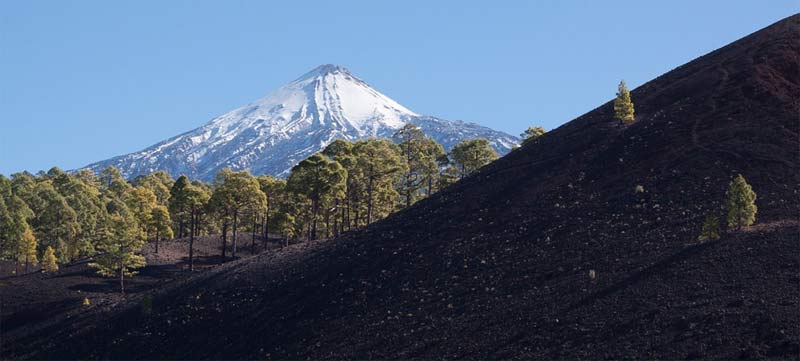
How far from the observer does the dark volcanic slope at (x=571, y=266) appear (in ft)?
133

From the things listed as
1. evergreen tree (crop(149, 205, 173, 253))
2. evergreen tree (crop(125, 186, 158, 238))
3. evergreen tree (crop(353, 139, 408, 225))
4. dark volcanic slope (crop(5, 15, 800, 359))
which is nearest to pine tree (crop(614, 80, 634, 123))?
dark volcanic slope (crop(5, 15, 800, 359))

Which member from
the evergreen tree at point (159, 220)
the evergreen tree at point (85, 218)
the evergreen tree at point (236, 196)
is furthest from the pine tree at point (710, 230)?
the evergreen tree at point (85, 218)

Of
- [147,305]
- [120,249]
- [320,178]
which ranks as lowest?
[147,305]

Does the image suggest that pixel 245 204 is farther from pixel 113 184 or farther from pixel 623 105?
pixel 113 184

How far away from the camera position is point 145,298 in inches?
2484

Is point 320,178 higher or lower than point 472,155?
lower

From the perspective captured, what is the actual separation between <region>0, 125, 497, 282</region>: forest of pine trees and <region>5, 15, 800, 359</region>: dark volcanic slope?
9.08 m

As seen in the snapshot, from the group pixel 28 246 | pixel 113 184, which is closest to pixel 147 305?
pixel 28 246

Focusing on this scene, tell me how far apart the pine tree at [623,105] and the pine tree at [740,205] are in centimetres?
2219

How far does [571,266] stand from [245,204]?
39.1 m

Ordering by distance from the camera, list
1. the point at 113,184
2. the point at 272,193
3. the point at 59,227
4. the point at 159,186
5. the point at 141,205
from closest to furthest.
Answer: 1. the point at 59,227
2. the point at 272,193
3. the point at 141,205
4. the point at 159,186
5. the point at 113,184

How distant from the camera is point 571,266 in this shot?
48031mm

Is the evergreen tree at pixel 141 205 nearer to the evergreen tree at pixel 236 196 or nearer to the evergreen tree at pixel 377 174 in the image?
the evergreen tree at pixel 236 196

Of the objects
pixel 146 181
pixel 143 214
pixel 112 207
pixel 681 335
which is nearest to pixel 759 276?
pixel 681 335
